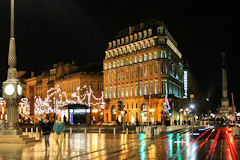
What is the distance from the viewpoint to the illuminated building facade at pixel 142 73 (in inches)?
2970

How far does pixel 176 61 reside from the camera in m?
86.5

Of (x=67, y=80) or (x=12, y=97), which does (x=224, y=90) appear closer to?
(x=67, y=80)

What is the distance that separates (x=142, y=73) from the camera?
261 feet

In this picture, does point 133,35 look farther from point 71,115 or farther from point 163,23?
point 71,115

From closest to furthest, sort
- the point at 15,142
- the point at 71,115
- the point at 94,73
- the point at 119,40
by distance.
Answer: the point at 15,142, the point at 71,115, the point at 119,40, the point at 94,73

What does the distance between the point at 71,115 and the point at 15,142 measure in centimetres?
3202

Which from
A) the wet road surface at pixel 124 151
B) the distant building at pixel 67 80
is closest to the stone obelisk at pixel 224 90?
the distant building at pixel 67 80

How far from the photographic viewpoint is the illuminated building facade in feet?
247

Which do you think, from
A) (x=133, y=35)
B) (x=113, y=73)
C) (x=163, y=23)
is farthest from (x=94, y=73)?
(x=163, y=23)

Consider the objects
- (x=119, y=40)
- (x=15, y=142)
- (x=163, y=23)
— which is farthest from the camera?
(x=119, y=40)

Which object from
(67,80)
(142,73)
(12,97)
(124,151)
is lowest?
(124,151)

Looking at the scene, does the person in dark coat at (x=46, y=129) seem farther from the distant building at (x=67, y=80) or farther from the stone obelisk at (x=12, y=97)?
the distant building at (x=67, y=80)

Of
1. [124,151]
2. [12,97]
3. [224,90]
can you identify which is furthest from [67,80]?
[124,151]

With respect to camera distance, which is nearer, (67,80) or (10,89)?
(10,89)
